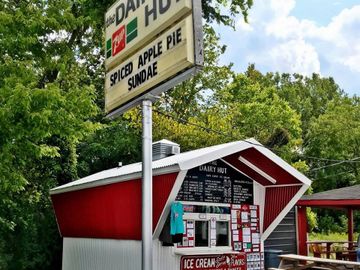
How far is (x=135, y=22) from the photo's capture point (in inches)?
204

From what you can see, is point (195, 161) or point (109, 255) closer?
point (195, 161)

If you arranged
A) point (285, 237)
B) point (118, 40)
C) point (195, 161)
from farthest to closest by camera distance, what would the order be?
point (285, 237) < point (195, 161) < point (118, 40)

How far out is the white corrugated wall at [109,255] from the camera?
30.0ft

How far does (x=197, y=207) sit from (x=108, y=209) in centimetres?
203

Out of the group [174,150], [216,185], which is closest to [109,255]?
[216,185]

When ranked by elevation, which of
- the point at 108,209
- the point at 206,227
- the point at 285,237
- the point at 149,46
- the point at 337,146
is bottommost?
the point at 285,237

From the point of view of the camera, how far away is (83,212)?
452 inches

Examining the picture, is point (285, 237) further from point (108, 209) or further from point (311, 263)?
point (108, 209)

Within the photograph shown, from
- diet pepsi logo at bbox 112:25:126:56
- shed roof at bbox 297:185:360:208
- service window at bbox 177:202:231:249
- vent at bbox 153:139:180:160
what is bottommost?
service window at bbox 177:202:231:249

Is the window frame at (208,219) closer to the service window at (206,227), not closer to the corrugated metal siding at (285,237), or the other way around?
the service window at (206,227)

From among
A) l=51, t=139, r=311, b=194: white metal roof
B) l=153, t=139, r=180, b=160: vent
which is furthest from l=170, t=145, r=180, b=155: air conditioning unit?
l=51, t=139, r=311, b=194: white metal roof

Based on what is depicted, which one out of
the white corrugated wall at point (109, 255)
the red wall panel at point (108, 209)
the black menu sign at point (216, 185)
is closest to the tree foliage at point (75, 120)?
the red wall panel at point (108, 209)

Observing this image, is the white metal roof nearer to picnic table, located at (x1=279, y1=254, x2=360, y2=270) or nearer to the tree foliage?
the tree foliage

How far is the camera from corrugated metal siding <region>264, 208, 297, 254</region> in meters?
12.3
